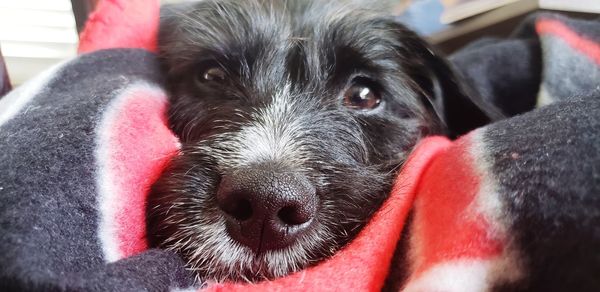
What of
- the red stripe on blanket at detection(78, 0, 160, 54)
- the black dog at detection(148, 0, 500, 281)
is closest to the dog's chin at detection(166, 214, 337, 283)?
the black dog at detection(148, 0, 500, 281)

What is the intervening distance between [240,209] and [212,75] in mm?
592

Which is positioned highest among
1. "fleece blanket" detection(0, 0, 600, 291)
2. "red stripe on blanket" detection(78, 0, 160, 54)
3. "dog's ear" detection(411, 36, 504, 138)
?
"fleece blanket" detection(0, 0, 600, 291)

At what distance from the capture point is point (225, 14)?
1.51 meters

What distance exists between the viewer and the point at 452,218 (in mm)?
784

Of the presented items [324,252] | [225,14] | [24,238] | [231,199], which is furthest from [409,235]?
[225,14]

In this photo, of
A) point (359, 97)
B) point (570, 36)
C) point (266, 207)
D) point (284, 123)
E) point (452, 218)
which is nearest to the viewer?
point (452, 218)

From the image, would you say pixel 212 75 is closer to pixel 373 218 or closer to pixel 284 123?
pixel 284 123

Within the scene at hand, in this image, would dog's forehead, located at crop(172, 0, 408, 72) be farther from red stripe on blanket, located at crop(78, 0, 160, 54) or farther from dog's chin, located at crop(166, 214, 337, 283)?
dog's chin, located at crop(166, 214, 337, 283)

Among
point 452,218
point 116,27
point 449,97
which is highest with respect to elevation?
point 452,218

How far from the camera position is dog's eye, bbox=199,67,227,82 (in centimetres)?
145

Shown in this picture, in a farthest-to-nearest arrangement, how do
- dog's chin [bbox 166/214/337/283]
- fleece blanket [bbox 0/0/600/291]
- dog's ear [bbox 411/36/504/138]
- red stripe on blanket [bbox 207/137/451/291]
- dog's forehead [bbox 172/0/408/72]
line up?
dog's ear [bbox 411/36/504/138], dog's forehead [bbox 172/0/408/72], dog's chin [bbox 166/214/337/283], red stripe on blanket [bbox 207/137/451/291], fleece blanket [bbox 0/0/600/291]

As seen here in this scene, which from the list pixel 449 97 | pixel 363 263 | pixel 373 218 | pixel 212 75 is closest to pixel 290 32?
pixel 212 75

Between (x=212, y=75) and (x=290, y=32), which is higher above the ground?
(x=290, y=32)

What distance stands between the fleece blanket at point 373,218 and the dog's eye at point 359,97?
29cm
